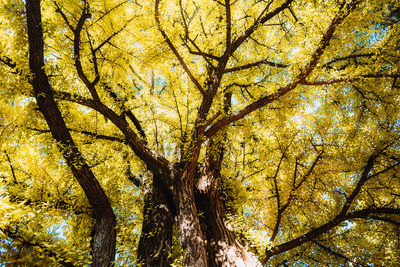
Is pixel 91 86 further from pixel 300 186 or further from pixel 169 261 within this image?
pixel 300 186

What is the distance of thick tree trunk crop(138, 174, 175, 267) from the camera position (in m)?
4.47

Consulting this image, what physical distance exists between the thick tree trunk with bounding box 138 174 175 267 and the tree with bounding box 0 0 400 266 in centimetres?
3

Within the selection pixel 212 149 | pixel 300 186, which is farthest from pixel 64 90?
pixel 300 186

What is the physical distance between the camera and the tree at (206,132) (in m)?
4.36

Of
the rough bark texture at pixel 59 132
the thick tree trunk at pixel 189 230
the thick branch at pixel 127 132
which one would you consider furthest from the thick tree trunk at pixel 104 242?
the thick branch at pixel 127 132

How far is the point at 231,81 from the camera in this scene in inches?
276

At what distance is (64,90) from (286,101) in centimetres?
598

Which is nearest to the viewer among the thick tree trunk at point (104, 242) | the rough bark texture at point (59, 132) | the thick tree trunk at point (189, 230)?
the thick tree trunk at point (189, 230)

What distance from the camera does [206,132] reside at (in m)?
5.41

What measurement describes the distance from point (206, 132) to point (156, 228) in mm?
2752

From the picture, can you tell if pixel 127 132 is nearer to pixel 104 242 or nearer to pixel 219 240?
pixel 104 242

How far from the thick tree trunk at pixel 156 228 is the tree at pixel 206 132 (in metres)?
0.03

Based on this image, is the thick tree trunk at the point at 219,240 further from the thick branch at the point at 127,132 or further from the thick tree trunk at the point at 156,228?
the thick branch at the point at 127,132

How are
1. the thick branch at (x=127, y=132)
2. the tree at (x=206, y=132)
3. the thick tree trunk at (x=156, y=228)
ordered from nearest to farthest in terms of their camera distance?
1. the tree at (x=206, y=132)
2. the thick tree trunk at (x=156, y=228)
3. the thick branch at (x=127, y=132)
